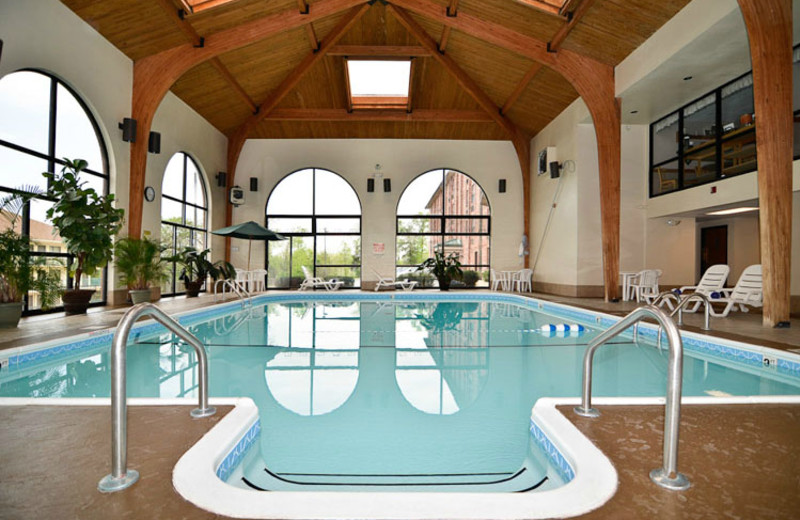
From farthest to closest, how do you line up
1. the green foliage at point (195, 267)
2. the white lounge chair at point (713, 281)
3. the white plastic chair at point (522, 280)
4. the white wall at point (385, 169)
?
the white wall at point (385, 169)
the white plastic chair at point (522, 280)
the green foliage at point (195, 267)
the white lounge chair at point (713, 281)

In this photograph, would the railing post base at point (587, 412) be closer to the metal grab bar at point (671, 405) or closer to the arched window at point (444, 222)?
the metal grab bar at point (671, 405)

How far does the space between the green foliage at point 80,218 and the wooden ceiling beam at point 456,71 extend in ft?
21.8

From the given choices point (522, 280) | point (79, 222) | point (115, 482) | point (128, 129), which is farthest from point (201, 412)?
point (522, 280)

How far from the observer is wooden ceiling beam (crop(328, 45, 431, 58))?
33.7ft

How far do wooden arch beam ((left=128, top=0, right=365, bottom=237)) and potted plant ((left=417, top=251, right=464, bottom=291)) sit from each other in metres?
6.50

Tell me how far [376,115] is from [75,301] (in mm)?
8339

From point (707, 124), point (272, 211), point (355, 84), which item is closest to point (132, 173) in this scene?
point (272, 211)

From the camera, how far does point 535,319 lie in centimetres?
746

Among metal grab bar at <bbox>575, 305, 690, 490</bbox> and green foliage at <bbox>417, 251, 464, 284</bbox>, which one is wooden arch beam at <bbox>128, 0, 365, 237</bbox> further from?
metal grab bar at <bbox>575, 305, 690, 490</bbox>

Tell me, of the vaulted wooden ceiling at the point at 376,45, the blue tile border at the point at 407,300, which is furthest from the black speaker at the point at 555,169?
the blue tile border at the point at 407,300

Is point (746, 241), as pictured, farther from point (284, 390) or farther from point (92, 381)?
point (92, 381)

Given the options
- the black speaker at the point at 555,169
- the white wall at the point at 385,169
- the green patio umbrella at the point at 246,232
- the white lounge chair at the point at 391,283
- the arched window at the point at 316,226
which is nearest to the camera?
the green patio umbrella at the point at 246,232

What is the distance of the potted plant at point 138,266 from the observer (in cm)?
729

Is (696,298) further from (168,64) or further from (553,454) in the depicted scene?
(168,64)
